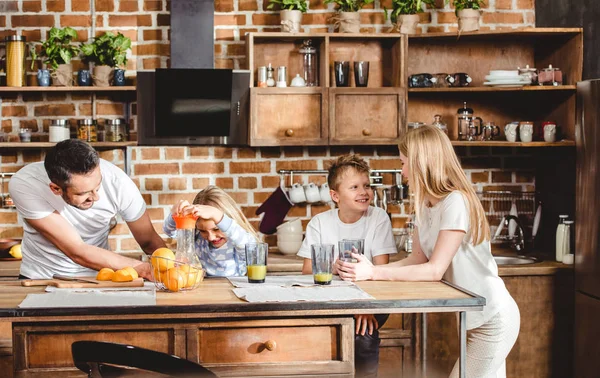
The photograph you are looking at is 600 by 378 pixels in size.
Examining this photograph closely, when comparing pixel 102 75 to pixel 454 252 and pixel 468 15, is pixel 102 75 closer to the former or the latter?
pixel 468 15

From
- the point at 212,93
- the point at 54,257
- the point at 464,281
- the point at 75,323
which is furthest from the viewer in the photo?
the point at 212,93

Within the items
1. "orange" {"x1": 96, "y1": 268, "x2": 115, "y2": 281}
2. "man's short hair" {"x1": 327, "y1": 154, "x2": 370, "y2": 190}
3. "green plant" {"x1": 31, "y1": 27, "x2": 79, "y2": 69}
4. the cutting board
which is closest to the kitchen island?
the cutting board

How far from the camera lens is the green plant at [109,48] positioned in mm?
4223

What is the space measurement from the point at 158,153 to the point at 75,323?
2262 millimetres

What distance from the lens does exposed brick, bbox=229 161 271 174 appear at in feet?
14.6

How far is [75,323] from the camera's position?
87.4 inches

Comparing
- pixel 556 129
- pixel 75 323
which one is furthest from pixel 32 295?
pixel 556 129

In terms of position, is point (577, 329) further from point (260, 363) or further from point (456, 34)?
point (260, 363)

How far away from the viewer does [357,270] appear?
2.59 m

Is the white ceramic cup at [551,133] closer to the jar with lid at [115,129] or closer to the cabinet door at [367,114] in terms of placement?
the cabinet door at [367,114]

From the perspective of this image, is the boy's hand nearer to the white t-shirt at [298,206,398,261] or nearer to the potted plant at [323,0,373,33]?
the white t-shirt at [298,206,398,261]

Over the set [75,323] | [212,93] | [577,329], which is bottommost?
[577,329]

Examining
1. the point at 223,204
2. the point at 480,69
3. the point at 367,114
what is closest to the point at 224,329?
the point at 223,204

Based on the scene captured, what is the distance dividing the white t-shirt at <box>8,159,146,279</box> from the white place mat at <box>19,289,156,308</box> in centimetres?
61
